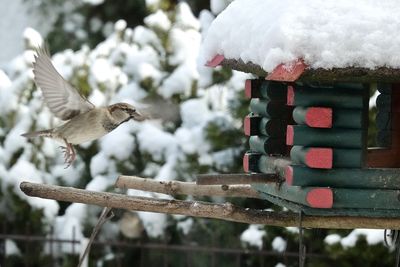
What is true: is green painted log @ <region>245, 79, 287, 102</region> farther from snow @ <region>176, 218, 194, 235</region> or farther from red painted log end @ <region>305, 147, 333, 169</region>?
snow @ <region>176, 218, 194, 235</region>

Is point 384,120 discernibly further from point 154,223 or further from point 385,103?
point 154,223

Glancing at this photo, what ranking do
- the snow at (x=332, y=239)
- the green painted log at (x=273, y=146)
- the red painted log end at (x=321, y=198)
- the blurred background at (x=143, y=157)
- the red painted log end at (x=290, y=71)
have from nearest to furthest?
the red painted log end at (x=290, y=71) → the red painted log end at (x=321, y=198) → the green painted log at (x=273, y=146) → the snow at (x=332, y=239) → the blurred background at (x=143, y=157)

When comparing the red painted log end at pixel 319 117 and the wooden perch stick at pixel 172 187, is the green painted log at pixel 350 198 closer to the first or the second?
the red painted log end at pixel 319 117

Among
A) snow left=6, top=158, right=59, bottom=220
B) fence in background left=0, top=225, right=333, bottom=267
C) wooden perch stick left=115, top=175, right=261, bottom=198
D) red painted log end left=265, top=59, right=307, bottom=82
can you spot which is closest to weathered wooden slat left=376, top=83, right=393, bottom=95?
wooden perch stick left=115, top=175, right=261, bottom=198

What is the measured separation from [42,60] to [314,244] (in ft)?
8.24

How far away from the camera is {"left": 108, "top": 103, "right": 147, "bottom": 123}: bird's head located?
3.67 metres

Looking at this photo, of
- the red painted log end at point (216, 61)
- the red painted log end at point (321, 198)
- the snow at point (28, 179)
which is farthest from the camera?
the snow at point (28, 179)

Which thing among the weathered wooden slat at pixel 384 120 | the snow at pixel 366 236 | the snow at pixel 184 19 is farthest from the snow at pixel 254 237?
the weathered wooden slat at pixel 384 120

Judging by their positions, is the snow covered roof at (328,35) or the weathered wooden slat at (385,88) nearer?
the snow covered roof at (328,35)

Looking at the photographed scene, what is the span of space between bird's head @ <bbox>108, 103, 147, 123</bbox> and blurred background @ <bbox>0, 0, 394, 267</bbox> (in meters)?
1.79

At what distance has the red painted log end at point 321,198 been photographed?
2.98 metres

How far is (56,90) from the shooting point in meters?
3.82

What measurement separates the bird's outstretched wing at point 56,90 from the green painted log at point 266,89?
0.68m

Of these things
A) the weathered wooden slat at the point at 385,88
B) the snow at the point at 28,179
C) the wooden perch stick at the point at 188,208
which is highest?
the weathered wooden slat at the point at 385,88
